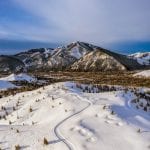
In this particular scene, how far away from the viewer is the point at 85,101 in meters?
22.0

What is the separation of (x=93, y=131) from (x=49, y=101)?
875cm

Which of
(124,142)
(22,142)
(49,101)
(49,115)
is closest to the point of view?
(124,142)

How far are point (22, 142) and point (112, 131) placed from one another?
3.65 meters

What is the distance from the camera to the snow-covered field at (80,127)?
1427 cm

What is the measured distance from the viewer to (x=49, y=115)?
67.7 feet

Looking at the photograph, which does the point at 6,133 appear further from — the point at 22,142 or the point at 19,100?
the point at 19,100

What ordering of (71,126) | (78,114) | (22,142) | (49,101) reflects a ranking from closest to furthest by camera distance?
(22,142) → (71,126) → (78,114) → (49,101)

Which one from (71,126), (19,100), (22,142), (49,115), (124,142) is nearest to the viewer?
(124,142)

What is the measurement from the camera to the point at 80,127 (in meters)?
16.2

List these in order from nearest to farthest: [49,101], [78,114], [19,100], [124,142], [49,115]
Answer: [124,142]
[78,114]
[49,115]
[49,101]
[19,100]

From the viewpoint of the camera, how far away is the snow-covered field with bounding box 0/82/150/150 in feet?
46.8

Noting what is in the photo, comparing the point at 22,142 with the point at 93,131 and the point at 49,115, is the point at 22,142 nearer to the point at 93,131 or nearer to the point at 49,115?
the point at 93,131

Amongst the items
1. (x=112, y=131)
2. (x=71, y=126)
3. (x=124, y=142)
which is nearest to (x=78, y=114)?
(x=71, y=126)

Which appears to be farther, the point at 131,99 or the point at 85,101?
the point at 131,99
